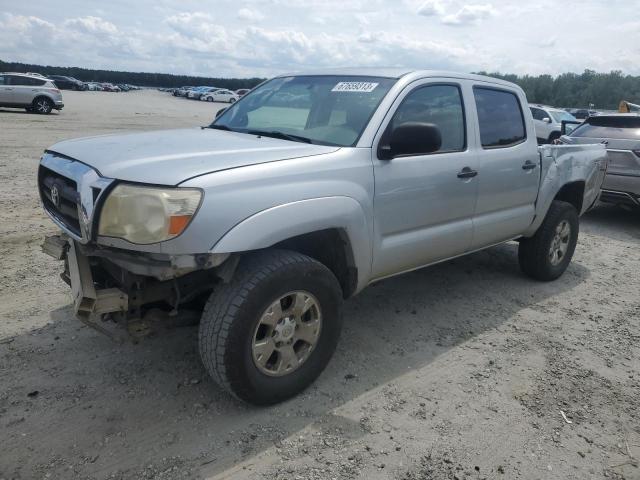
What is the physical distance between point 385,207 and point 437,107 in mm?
1015

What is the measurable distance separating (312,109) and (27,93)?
23695 millimetres

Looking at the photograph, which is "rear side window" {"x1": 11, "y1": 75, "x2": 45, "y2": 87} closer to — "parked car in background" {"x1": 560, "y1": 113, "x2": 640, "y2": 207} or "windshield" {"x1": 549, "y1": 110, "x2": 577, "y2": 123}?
"windshield" {"x1": 549, "y1": 110, "x2": 577, "y2": 123}

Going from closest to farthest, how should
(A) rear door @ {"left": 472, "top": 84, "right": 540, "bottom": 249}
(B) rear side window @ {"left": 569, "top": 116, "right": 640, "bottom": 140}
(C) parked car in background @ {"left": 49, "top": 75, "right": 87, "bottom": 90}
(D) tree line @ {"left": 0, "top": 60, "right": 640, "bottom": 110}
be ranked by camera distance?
1. (A) rear door @ {"left": 472, "top": 84, "right": 540, "bottom": 249}
2. (B) rear side window @ {"left": 569, "top": 116, "right": 640, "bottom": 140}
3. (D) tree line @ {"left": 0, "top": 60, "right": 640, "bottom": 110}
4. (C) parked car in background @ {"left": 49, "top": 75, "right": 87, "bottom": 90}

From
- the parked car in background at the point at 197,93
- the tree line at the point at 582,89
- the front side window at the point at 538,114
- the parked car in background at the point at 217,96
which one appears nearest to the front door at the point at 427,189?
the front side window at the point at 538,114

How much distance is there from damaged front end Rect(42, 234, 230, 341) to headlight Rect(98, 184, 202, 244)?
12 centimetres

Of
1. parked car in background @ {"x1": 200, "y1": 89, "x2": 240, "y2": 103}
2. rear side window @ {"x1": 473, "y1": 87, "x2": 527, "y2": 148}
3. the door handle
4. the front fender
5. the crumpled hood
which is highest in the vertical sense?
rear side window @ {"x1": 473, "y1": 87, "x2": 527, "y2": 148}

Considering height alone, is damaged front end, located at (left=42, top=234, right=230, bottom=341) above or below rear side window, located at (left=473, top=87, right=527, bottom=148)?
below

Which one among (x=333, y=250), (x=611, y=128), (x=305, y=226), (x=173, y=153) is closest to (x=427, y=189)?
(x=333, y=250)

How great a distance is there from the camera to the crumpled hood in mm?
2592

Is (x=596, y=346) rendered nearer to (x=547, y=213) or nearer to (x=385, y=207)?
(x=547, y=213)

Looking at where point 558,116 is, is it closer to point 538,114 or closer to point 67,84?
point 538,114

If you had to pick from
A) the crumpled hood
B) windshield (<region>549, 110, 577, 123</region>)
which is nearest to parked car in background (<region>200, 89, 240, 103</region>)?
windshield (<region>549, 110, 577, 123</region>)

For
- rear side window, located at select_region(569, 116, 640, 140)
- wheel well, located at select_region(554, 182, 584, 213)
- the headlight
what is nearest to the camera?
the headlight

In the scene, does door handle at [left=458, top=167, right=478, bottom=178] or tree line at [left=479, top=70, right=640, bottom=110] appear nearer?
door handle at [left=458, top=167, right=478, bottom=178]
